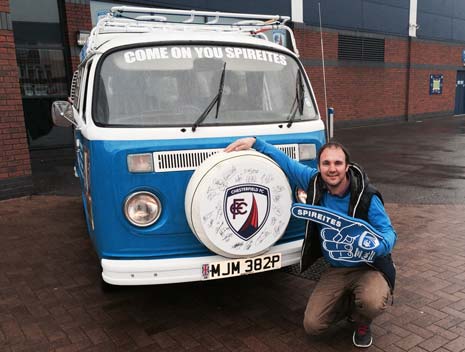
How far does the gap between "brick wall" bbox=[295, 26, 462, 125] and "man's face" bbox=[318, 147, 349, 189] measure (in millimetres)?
12987

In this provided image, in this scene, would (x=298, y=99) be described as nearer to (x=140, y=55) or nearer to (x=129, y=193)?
(x=140, y=55)

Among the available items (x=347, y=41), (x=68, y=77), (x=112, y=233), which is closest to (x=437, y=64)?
(x=347, y=41)

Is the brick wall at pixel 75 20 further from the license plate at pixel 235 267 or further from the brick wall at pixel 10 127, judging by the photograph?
the license plate at pixel 235 267

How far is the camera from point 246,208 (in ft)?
10.5

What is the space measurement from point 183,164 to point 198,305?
1312mm

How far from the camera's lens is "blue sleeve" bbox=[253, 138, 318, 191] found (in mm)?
3393

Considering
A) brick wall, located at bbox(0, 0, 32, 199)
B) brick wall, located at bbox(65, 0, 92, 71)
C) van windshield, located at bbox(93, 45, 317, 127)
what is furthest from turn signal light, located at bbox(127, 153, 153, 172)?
brick wall, located at bbox(65, 0, 92, 71)

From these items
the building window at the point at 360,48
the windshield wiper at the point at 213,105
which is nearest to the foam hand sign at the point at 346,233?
the windshield wiper at the point at 213,105

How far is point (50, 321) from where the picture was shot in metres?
3.63

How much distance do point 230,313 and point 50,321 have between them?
1427 millimetres

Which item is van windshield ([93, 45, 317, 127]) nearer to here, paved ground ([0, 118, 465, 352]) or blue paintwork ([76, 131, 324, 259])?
blue paintwork ([76, 131, 324, 259])

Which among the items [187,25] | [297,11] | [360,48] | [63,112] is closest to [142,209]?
[63,112]

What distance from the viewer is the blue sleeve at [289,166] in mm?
3393

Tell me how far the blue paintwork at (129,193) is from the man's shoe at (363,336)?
118cm
